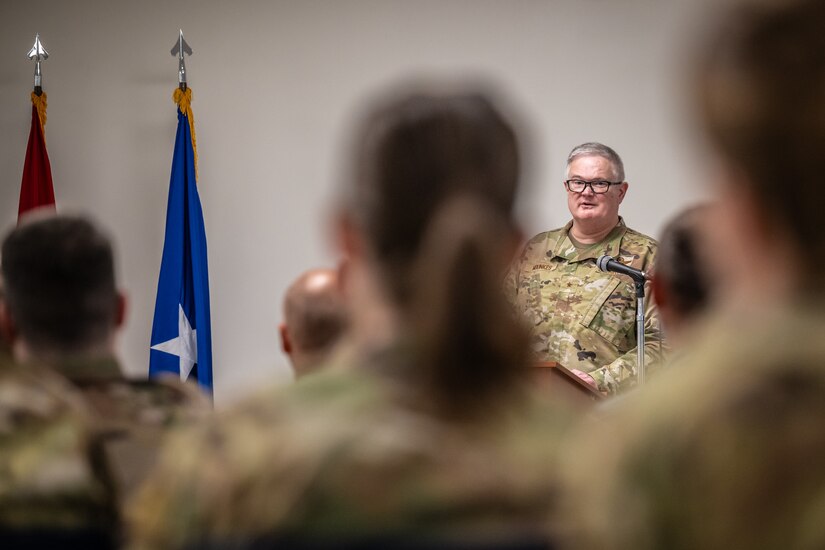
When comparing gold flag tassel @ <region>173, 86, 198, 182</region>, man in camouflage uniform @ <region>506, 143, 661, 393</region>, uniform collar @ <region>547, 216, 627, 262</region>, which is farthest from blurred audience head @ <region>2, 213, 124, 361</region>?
gold flag tassel @ <region>173, 86, 198, 182</region>

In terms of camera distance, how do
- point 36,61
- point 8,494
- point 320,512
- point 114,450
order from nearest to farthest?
point 320,512
point 8,494
point 114,450
point 36,61

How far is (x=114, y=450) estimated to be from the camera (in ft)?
5.58

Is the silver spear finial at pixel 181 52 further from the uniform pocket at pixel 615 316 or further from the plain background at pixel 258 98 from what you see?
the uniform pocket at pixel 615 316

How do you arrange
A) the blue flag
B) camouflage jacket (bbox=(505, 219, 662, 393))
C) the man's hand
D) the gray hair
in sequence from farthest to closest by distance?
1. the blue flag
2. the gray hair
3. camouflage jacket (bbox=(505, 219, 662, 393))
4. the man's hand

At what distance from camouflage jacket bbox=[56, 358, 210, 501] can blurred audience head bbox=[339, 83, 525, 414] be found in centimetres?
67

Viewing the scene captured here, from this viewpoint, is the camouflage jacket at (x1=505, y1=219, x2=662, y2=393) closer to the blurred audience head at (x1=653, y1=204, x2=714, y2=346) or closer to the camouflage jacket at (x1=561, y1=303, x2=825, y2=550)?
the blurred audience head at (x1=653, y1=204, x2=714, y2=346)

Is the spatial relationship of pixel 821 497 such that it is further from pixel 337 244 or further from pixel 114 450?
pixel 114 450

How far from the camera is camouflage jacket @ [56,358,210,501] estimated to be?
5.58ft

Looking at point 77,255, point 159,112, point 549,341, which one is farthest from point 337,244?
point 159,112

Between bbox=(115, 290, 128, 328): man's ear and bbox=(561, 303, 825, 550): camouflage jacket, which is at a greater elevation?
bbox=(561, 303, 825, 550): camouflage jacket

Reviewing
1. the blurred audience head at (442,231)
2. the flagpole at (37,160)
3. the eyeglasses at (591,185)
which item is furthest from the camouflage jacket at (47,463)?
the flagpole at (37,160)

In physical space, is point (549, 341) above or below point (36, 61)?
below

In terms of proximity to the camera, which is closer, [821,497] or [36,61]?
[821,497]

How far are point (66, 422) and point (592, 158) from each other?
13.1ft
